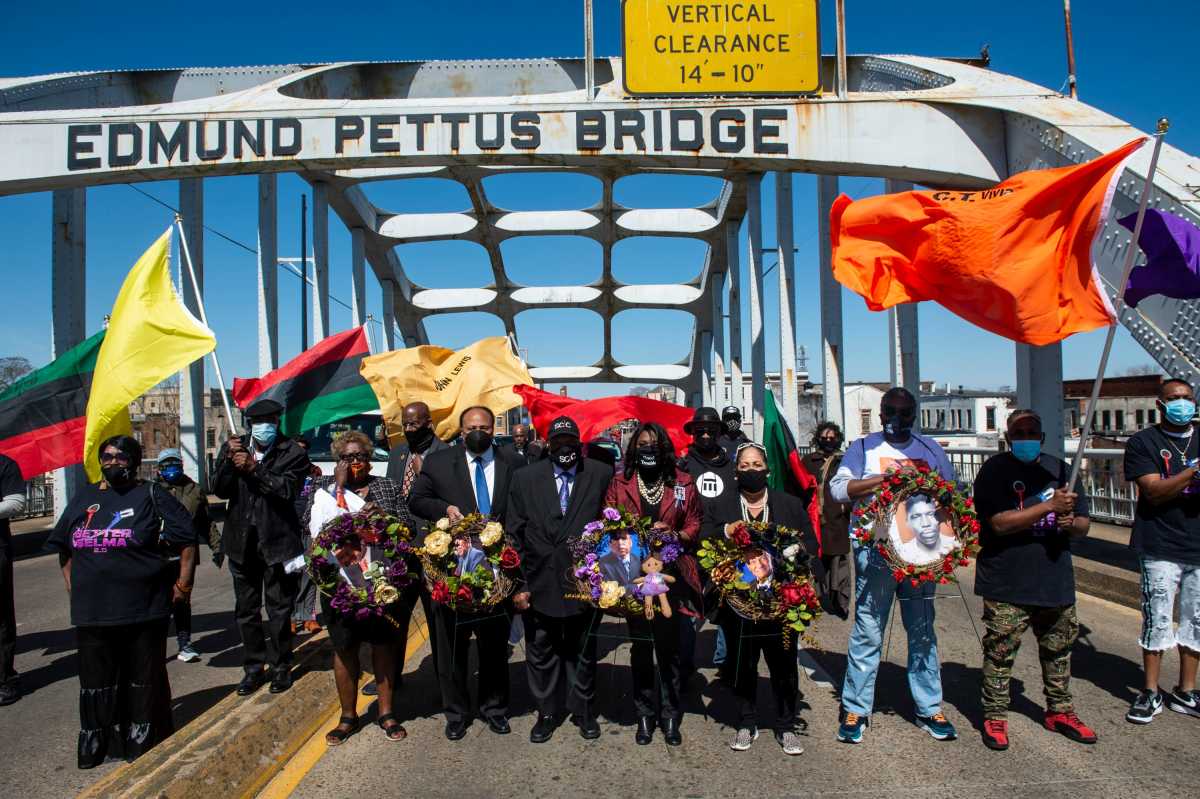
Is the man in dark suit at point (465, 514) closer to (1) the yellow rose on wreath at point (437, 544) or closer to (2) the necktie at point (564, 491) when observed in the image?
(1) the yellow rose on wreath at point (437, 544)

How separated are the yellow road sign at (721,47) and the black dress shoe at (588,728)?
8.75 m

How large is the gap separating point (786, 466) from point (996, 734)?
138 inches

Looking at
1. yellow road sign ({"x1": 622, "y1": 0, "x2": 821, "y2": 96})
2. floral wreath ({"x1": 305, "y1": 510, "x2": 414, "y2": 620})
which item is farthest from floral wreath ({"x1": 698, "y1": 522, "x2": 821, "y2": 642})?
yellow road sign ({"x1": 622, "y1": 0, "x2": 821, "y2": 96})

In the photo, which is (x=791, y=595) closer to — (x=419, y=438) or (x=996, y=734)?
(x=996, y=734)

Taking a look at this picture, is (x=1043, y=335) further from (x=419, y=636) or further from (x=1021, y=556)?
(x=419, y=636)

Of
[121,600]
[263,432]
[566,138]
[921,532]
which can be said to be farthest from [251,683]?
[566,138]

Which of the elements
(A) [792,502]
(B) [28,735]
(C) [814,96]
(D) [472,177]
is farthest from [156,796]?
(D) [472,177]

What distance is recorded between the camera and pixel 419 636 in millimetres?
7449

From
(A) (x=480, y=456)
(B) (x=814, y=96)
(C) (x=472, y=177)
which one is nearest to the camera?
(A) (x=480, y=456)

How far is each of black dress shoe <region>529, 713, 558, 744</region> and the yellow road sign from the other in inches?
346

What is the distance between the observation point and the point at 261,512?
5.82 meters

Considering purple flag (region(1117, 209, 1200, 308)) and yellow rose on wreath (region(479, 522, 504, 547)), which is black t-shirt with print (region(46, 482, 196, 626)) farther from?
purple flag (region(1117, 209, 1200, 308))

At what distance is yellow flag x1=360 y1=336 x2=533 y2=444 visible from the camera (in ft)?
27.3

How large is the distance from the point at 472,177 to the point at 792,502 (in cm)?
2041
